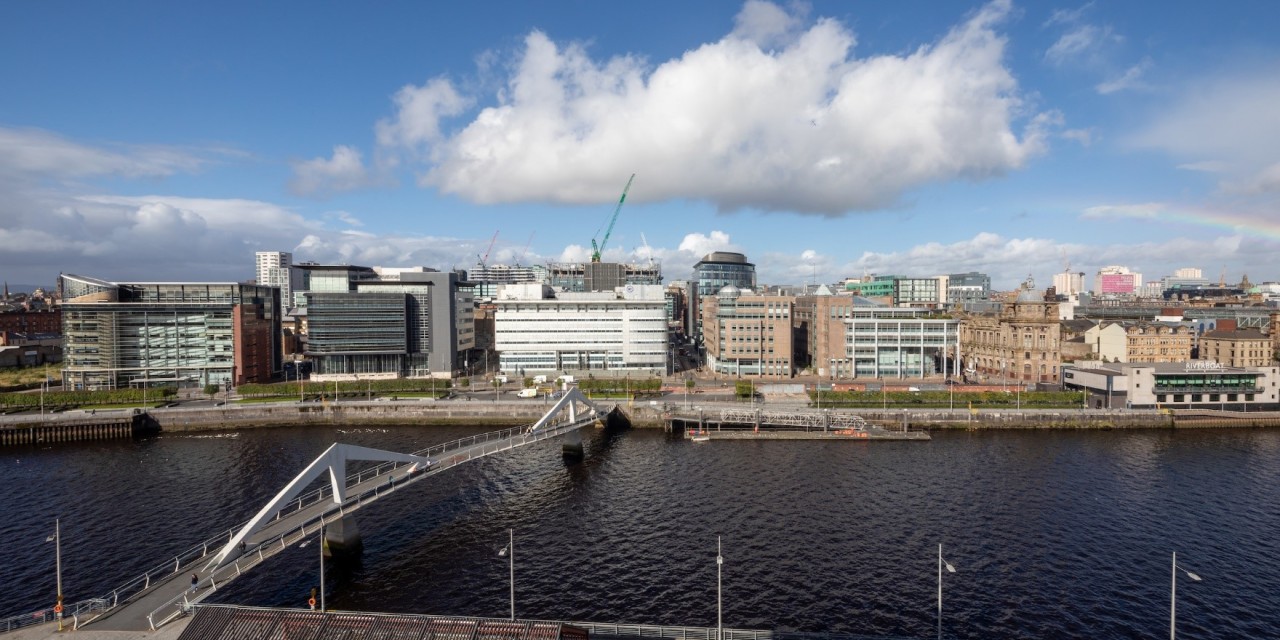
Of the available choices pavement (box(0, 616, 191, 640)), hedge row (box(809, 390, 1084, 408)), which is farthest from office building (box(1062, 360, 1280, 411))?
pavement (box(0, 616, 191, 640))

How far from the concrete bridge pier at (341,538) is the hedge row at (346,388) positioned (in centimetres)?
6347

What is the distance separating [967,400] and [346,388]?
100 m

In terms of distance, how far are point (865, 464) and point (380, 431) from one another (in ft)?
216

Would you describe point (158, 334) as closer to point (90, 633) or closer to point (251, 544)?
point (251, 544)

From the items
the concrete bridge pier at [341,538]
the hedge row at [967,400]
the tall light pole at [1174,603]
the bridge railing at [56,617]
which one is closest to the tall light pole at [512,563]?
the concrete bridge pier at [341,538]

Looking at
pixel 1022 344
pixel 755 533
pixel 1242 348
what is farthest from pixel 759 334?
pixel 1242 348

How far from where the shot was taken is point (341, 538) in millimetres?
44750

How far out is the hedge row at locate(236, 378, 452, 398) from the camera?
341 feet

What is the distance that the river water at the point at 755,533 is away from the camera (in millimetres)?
38875

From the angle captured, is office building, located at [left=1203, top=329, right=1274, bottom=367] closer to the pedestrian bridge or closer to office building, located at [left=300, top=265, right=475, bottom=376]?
the pedestrian bridge

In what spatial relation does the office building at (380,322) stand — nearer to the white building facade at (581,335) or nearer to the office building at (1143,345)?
the white building facade at (581,335)

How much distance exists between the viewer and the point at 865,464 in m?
70.8

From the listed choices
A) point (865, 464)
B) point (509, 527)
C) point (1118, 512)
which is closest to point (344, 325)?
point (509, 527)

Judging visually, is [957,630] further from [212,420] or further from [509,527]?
[212,420]
